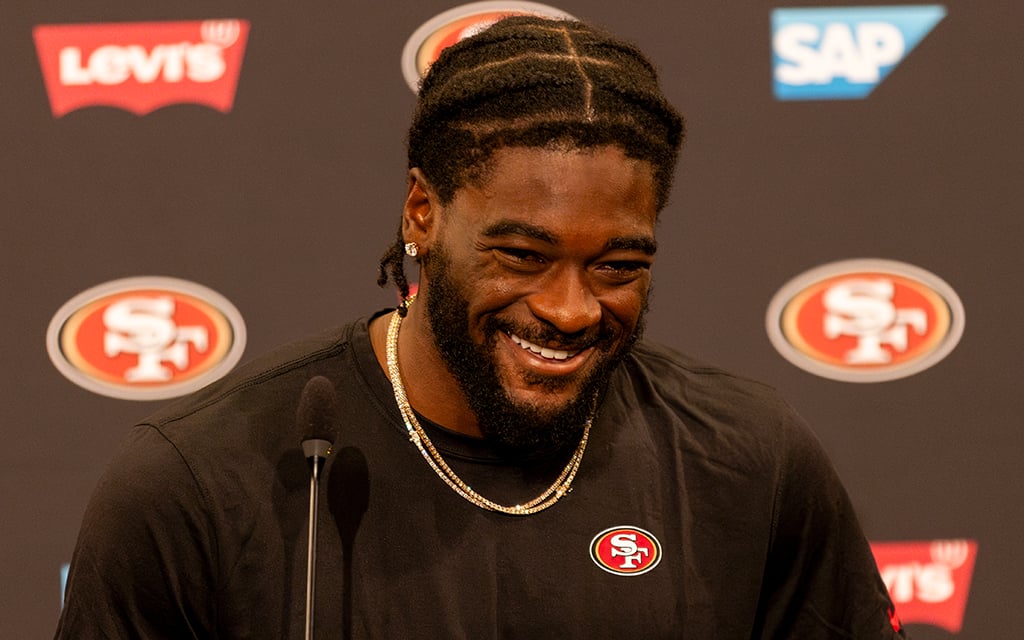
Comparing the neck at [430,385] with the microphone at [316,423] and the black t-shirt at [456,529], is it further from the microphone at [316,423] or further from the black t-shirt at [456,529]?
the microphone at [316,423]

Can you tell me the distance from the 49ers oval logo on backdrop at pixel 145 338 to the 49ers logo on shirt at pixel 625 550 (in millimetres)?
1060

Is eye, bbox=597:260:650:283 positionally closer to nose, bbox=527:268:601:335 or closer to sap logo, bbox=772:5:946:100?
nose, bbox=527:268:601:335

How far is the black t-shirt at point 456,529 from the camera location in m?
1.45

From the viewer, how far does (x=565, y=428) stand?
1511mm

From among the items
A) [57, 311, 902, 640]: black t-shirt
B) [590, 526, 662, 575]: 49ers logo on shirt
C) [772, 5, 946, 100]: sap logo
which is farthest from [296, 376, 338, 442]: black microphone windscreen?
[772, 5, 946, 100]: sap logo

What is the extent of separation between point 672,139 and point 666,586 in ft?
1.72

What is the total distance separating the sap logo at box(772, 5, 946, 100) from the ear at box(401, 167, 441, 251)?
111 centimetres

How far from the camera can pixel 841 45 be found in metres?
2.45

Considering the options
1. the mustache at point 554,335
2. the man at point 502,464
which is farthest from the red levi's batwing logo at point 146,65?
the mustache at point 554,335

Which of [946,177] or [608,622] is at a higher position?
[946,177]

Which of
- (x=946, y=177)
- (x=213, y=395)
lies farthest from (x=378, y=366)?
(x=946, y=177)

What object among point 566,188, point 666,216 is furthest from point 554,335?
point 666,216

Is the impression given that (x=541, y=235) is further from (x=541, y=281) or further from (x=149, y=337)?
(x=149, y=337)

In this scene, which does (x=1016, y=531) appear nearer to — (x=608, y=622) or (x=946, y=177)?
Result: (x=946, y=177)
